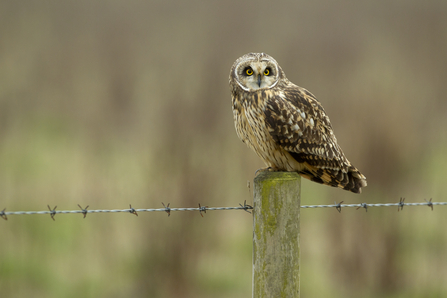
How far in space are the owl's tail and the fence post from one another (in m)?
0.92

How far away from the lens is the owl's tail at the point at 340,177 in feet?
9.38

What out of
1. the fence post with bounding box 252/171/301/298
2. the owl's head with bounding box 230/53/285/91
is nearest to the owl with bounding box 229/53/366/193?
the owl's head with bounding box 230/53/285/91

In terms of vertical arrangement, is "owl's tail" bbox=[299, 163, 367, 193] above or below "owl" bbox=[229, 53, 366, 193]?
below

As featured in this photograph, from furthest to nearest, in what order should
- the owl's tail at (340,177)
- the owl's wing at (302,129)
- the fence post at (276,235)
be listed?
1. the owl's tail at (340,177)
2. the owl's wing at (302,129)
3. the fence post at (276,235)

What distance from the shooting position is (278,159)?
2.90 m

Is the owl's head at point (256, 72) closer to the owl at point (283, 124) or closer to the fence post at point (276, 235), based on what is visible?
the owl at point (283, 124)

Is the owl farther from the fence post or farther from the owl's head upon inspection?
the fence post

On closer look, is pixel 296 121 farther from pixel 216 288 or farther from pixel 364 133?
pixel 216 288

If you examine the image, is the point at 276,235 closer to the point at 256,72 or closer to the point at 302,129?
the point at 302,129

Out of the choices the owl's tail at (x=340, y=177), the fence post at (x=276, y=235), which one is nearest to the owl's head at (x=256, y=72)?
the owl's tail at (x=340, y=177)

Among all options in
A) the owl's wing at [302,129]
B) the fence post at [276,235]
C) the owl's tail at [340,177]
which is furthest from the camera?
the owl's tail at [340,177]

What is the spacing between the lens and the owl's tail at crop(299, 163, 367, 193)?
2.86 meters

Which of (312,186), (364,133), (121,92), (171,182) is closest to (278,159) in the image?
(171,182)

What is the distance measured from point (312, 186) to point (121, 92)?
13.1 feet
